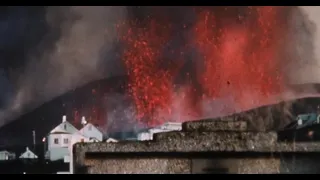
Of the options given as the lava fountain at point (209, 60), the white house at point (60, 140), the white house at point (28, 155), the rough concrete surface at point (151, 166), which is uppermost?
the lava fountain at point (209, 60)

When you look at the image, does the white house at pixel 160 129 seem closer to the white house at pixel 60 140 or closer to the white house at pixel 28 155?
the white house at pixel 60 140

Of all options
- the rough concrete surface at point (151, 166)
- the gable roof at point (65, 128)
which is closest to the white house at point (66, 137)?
the gable roof at point (65, 128)

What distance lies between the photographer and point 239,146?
2787 millimetres

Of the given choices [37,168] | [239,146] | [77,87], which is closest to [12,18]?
[77,87]

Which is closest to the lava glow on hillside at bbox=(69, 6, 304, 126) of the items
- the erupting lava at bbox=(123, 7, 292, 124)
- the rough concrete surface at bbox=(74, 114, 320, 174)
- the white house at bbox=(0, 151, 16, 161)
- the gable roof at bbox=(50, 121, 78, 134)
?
the erupting lava at bbox=(123, 7, 292, 124)

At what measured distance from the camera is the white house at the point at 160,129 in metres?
2.88

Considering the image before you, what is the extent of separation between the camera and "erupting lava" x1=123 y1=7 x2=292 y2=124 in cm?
293

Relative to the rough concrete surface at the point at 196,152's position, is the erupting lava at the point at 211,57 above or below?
above

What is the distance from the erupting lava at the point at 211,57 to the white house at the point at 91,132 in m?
0.23

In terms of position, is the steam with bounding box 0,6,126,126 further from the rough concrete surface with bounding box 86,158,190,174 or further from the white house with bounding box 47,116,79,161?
the rough concrete surface with bounding box 86,158,190,174

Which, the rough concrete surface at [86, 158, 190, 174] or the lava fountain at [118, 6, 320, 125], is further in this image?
the lava fountain at [118, 6, 320, 125]

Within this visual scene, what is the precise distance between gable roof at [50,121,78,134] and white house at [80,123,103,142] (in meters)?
0.05
